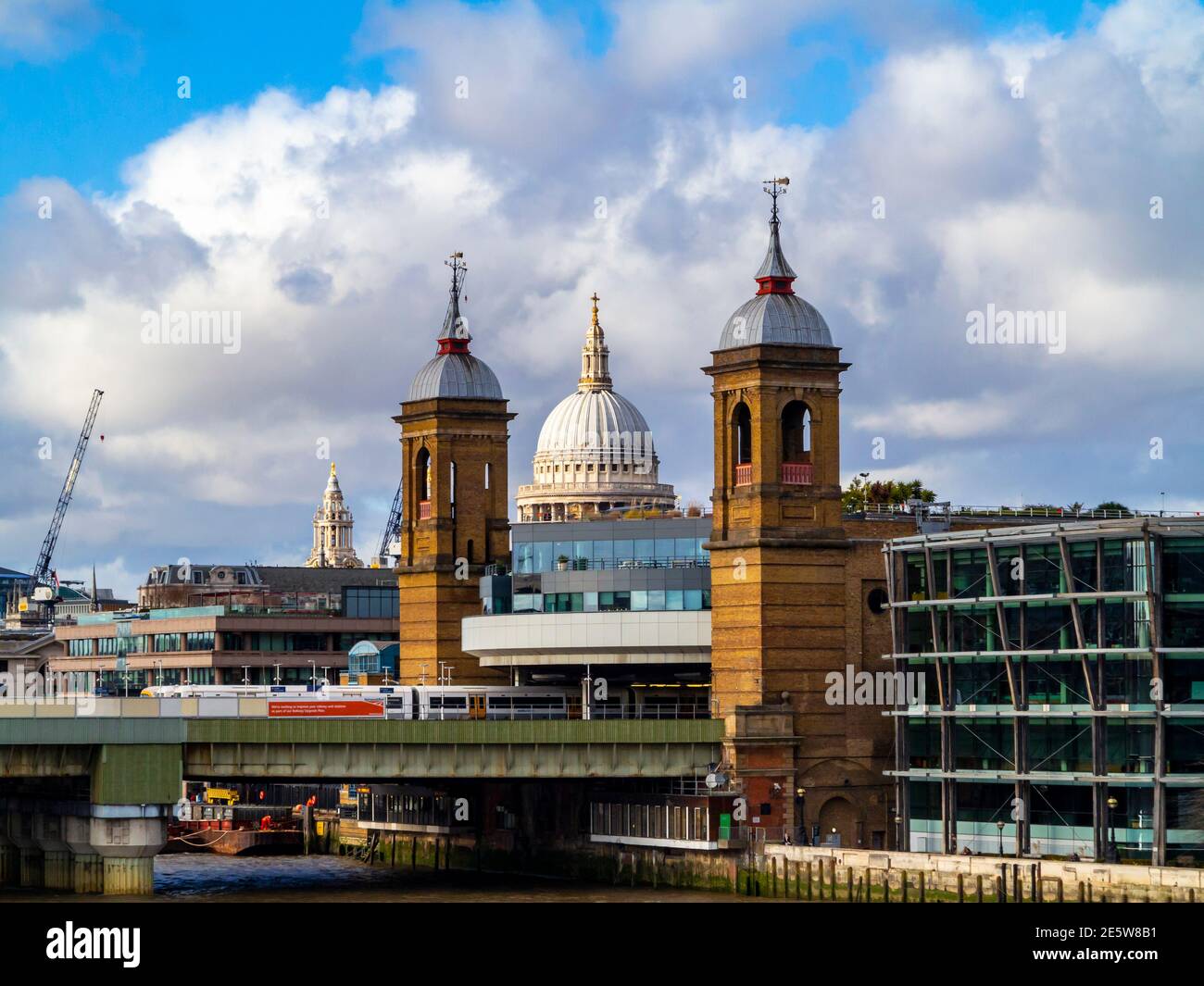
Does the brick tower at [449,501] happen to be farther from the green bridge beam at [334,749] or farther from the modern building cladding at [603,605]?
the green bridge beam at [334,749]

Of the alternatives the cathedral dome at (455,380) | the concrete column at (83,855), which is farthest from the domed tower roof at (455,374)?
the concrete column at (83,855)

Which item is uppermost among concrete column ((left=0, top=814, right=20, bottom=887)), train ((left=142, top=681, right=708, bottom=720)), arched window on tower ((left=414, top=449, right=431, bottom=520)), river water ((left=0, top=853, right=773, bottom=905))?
arched window on tower ((left=414, top=449, right=431, bottom=520))

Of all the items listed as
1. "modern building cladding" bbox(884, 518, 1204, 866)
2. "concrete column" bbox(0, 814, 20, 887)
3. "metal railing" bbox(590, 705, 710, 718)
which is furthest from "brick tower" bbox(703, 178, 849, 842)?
"concrete column" bbox(0, 814, 20, 887)

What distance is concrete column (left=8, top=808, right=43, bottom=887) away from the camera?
126 meters

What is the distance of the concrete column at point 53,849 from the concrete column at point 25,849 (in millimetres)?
986

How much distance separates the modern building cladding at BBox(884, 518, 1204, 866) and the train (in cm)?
1646

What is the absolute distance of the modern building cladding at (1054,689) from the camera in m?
106

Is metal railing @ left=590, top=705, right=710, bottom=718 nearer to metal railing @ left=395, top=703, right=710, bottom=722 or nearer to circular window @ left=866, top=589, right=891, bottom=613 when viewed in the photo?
metal railing @ left=395, top=703, right=710, bottom=722

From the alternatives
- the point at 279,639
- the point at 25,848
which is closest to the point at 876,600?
the point at 25,848

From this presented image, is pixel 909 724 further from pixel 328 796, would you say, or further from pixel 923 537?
pixel 328 796

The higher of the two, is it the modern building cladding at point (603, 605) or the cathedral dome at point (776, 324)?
the cathedral dome at point (776, 324)

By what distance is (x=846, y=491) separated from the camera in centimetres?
17738
